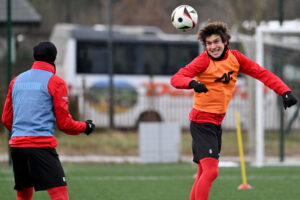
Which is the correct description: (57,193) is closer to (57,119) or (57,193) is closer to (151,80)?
(57,119)

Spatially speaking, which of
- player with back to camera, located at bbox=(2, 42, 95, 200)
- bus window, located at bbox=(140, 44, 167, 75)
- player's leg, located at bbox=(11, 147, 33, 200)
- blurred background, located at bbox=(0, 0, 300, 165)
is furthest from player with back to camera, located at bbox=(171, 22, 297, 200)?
bus window, located at bbox=(140, 44, 167, 75)

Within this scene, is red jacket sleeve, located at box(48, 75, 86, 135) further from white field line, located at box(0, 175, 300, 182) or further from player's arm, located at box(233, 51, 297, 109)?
white field line, located at box(0, 175, 300, 182)

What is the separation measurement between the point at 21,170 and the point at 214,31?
2.34m

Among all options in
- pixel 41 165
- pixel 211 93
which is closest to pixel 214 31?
pixel 211 93

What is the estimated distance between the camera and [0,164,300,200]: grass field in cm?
1117

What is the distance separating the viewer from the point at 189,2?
124ft

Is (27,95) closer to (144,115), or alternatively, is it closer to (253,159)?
(253,159)

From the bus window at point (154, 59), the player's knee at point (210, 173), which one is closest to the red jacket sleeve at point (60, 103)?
the player's knee at point (210, 173)

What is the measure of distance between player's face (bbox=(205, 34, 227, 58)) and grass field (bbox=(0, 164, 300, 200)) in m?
2.85

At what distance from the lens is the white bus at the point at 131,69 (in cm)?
2500

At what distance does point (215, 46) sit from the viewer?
8484 millimetres

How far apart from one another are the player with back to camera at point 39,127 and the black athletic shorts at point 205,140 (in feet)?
4.60

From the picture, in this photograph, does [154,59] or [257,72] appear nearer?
[257,72]

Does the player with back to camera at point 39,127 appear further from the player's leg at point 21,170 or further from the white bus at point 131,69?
the white bus at point 131,69
